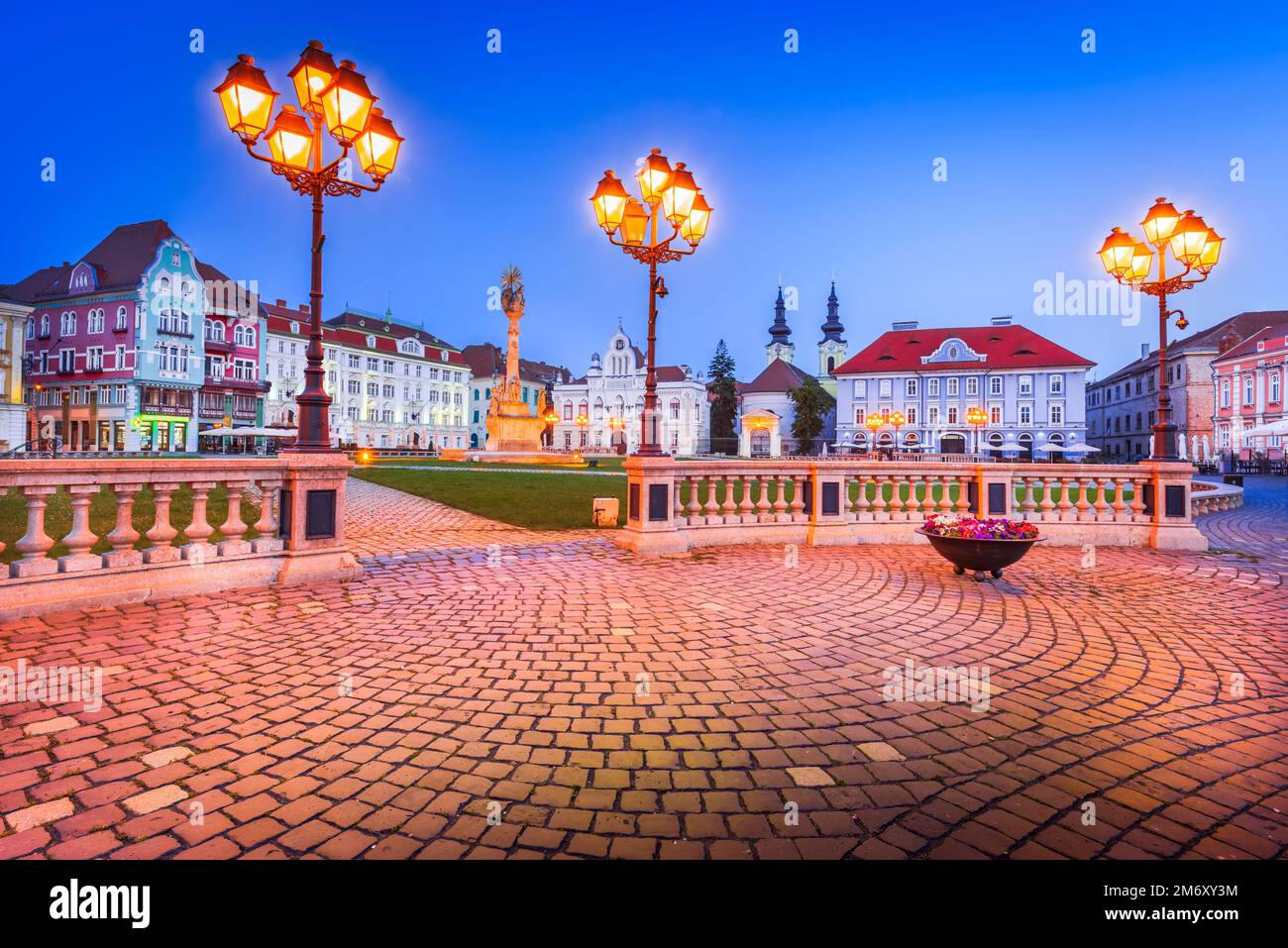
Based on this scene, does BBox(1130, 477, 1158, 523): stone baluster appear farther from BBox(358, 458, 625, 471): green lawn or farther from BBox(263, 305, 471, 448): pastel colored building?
BBox(263, 305, 471, 448): pastel colored building

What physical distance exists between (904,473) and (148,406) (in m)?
62.2

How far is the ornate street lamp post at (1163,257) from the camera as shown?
10.6 metres

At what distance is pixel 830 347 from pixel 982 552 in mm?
97138

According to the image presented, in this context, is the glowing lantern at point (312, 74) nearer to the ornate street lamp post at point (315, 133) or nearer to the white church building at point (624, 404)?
the ornate street lamp post at point (315, 133)

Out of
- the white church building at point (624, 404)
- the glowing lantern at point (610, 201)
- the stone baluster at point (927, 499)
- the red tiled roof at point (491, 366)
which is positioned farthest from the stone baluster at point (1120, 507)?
the red tiled roof at point (491, 366)

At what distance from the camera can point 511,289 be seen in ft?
145

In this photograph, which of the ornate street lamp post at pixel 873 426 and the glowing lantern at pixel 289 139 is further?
the ornate street lamp post at pixel 873 426

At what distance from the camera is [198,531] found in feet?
21.8

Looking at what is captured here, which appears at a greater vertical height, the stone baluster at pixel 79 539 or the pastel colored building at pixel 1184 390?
the pastel colored building at pixel 1184 390

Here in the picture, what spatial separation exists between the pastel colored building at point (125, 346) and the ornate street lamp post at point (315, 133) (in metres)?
55.9

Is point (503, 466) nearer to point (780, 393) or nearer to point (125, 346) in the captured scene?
point (125, 346)

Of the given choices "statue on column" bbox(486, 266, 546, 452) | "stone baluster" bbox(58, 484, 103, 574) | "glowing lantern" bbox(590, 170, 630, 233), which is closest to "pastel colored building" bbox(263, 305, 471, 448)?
"statue on column" bbox(486, 266, 546, 452)

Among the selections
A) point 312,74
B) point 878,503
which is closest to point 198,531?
point 312,74

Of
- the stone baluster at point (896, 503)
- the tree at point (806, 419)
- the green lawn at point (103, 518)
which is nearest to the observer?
the green lawn at point (103, 518)
